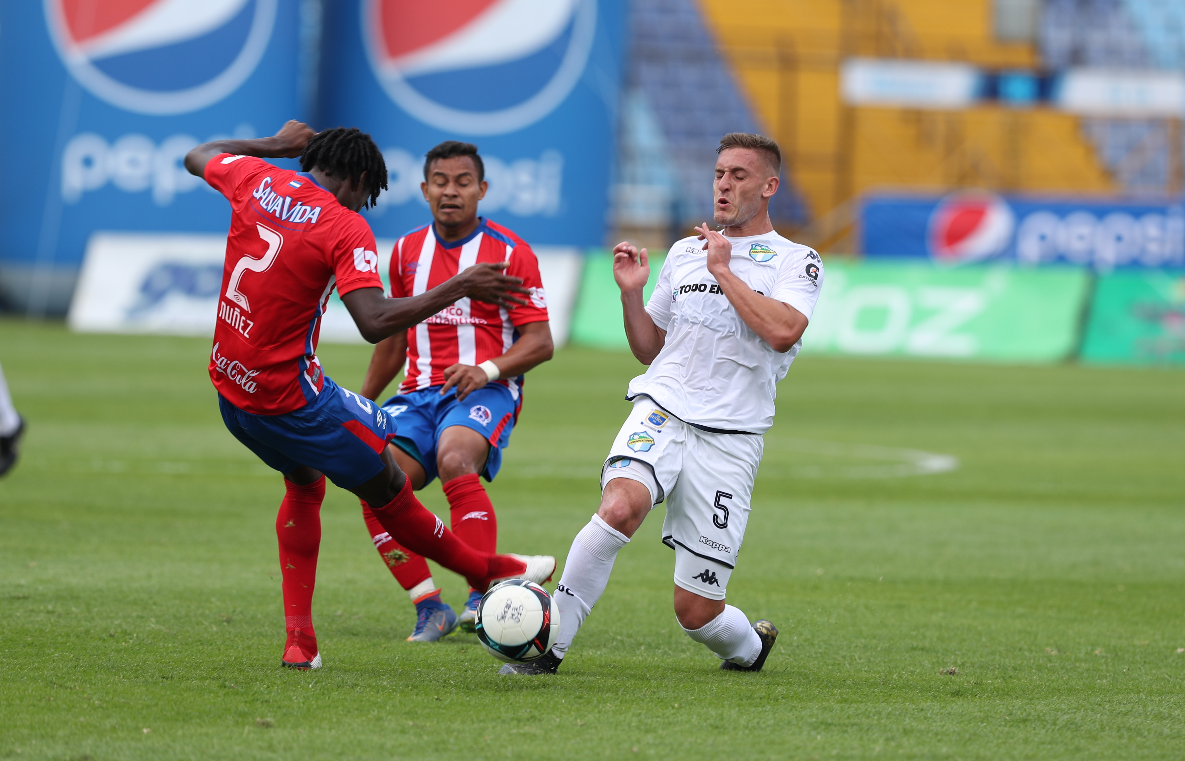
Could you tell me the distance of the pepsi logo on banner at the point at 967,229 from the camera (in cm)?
2945

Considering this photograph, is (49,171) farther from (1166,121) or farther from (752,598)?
(1166,121)

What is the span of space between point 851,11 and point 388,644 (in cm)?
3427

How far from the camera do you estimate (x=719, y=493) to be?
215 inches

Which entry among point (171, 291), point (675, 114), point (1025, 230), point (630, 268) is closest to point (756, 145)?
point (630, 268)

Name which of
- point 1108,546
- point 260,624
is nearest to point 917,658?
point 260,624

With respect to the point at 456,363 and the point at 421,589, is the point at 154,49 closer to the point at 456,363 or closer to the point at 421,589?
the point at 456,363

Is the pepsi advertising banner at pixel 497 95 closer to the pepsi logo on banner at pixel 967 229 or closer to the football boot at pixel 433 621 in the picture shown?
the pepsi logo on banner at pixel 967 229

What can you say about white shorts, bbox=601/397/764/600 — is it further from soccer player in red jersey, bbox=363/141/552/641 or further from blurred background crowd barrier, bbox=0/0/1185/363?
blurred background crowd barrier, bbox=0/0/1185/363

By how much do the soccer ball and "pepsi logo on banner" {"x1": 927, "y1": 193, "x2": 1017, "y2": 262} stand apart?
25374 millimetres

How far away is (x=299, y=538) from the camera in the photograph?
18.7 feet

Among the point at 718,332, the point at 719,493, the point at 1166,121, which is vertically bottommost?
the point at 719,493

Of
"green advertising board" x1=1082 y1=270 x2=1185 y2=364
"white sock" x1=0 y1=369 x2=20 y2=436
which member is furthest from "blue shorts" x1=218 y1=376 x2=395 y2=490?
"green advertising board" x1=1082 y1=270 x2=1185 y2=364

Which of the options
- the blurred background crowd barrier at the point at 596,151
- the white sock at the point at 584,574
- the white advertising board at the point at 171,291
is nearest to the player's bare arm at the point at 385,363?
the white sock at the point at 584,574

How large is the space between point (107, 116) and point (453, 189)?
77.5 feet
